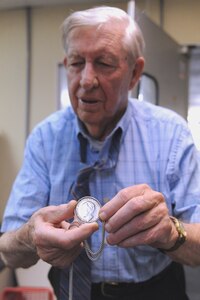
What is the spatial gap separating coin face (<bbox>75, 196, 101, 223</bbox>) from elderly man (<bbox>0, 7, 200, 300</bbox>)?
0.15 meters

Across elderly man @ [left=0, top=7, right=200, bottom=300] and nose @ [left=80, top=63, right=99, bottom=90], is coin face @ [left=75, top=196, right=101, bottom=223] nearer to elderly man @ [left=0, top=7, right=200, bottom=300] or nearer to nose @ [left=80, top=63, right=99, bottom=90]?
elderly man @ [left=0, top=7, right=200, bottom=300]

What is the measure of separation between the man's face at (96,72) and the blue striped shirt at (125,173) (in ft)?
0.31

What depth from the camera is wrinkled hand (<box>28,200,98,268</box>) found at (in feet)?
1.96

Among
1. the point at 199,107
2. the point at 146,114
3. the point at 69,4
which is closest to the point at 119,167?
the point at 146,114

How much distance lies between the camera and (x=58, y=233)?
615mm

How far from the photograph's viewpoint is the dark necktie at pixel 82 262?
0.87 meters

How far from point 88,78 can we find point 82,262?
1.46ft

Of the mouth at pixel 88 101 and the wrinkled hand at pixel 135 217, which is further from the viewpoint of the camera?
the mouth at pixel 88 101

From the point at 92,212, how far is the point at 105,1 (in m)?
1.76

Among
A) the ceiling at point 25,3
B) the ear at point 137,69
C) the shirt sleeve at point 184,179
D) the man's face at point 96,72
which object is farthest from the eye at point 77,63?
the ceiling at point 25,3

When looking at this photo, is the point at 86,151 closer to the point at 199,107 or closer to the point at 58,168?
the point at 58,168

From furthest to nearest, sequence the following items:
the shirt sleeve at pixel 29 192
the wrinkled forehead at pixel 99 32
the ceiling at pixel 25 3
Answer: the ceiling at pixel 25 3
the shirt sleeve at pixel 29 192
the wrinkled forehead at pixel 99 32

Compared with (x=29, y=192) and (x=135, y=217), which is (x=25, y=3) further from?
(x=135, y=217)

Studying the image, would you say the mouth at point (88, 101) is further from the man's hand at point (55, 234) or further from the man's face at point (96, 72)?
the man's hand at point (55, 234)
